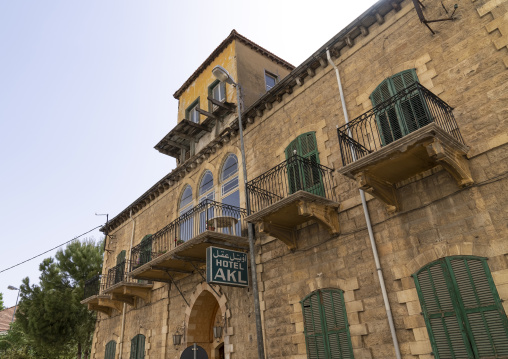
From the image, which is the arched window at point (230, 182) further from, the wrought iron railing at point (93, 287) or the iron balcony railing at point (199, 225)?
the wrought iron railing at point (93, 287)

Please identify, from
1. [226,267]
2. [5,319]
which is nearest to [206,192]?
[226,267]

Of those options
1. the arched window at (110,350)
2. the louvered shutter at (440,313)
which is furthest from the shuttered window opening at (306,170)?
the arched window at (110,350)

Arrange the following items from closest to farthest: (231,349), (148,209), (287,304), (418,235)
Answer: (418,235)
(287,304)
(231,349)
(148,209)

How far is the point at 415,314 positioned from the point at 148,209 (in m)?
13.8

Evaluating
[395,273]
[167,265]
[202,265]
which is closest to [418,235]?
[395,273]

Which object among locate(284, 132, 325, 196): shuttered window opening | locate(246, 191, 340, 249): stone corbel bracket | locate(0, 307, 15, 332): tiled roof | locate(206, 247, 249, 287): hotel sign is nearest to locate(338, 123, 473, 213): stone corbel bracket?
locate(246, 191, 340, 249): stone corbel bracket

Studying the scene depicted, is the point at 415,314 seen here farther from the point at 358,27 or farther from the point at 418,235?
the point at 358,27

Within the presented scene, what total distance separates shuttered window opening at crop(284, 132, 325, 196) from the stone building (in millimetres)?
39

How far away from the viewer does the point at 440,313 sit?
6.27m

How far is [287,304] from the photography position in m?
9.04

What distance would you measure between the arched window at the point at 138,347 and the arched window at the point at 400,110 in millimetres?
11965

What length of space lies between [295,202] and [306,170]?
6.50 ft

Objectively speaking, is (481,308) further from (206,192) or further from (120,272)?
(120,272)

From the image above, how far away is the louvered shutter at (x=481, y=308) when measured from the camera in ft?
18.2
